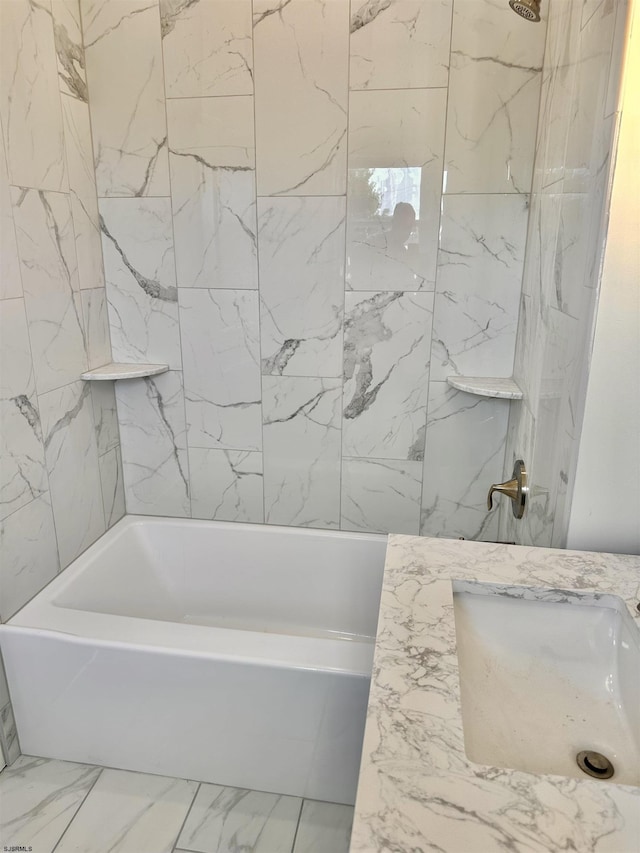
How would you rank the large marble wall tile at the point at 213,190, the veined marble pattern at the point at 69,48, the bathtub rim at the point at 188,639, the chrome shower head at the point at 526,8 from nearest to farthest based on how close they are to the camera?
the chrome shower head at the point at 526,8 < the bathtub rim at the point at 188,639 < the veined marble pattern at the point at 69,48 < the large marble wall tile at the point at 213,190

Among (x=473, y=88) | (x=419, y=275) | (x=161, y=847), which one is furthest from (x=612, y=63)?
(x=161, y=847)

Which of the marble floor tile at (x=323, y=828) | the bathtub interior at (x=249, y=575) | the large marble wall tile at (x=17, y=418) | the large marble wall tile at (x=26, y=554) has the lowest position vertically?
the marble floor tile at (x=323, y=828)

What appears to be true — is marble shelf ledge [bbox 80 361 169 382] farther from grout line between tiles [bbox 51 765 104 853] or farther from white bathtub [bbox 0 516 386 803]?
grout line between tiles [bbox 51 765 104 853]

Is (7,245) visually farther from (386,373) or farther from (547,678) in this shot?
(547,678)

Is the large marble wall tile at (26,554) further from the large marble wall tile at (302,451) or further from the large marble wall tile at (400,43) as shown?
the large marble wall tile at (400,43)

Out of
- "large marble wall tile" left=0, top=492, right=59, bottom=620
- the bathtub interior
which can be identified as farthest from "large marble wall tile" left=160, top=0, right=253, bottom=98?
the bathtub interior

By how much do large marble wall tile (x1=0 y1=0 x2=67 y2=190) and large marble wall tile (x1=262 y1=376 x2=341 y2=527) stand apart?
976 mm

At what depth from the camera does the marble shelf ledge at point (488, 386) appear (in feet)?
6.18

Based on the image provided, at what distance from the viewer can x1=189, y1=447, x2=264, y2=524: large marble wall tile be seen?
2295 millimetres

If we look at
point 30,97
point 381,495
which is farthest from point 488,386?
point 30,97

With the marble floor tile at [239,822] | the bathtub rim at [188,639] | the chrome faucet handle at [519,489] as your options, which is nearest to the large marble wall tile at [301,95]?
the chrome faucet handle at [519,489]

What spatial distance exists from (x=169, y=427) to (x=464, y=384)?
1.12 meters

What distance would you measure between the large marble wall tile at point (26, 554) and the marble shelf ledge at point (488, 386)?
139cm

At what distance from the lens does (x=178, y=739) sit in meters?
1.65
